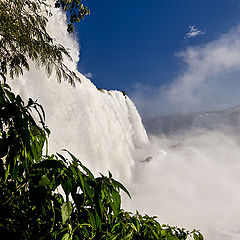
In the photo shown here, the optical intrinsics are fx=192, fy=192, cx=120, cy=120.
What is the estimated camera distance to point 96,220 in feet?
2.10

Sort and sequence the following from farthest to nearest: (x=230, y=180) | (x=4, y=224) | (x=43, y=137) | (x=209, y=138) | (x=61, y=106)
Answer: (x=209, y=138) < (x=230, y=180) < (x=61, y=106) < (x=43, y=137) < (x=4, y=224)

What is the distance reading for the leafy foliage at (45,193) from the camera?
0.58 metres

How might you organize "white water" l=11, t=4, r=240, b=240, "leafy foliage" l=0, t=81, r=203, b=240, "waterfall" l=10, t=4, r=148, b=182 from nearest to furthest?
"leafy foliage" l=0, t=81, r=203, b=240, "waterfall" l=10, t=4, r=148, b=182, "white water" l=11, t=4, r=240, b=240

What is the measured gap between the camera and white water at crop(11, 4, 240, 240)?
317 inches

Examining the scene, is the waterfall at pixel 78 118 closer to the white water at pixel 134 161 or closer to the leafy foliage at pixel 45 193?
the white water at pixel 134 161

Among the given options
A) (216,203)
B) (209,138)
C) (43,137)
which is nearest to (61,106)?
(43,137)

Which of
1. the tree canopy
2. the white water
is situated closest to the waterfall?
the white water

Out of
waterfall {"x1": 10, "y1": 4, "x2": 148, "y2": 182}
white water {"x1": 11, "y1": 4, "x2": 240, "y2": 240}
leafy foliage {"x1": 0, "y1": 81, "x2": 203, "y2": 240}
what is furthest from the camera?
white water {"x1": 11, "y1": 4, "x2": 240, "y2": 240}

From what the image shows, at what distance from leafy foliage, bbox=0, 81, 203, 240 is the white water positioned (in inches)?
258

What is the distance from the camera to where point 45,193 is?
61 centimetres

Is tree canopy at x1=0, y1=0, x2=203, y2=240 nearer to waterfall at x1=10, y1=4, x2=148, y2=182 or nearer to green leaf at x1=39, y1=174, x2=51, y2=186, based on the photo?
green leaf at x1=39, y1=174, x2=51, y2=186

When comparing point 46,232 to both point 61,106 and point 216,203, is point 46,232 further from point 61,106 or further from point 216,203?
point 216,203

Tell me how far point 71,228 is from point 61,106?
8.30 meters

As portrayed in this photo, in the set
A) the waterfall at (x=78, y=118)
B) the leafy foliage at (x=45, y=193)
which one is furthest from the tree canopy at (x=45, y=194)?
the waterfall at (x=78, y=118)
